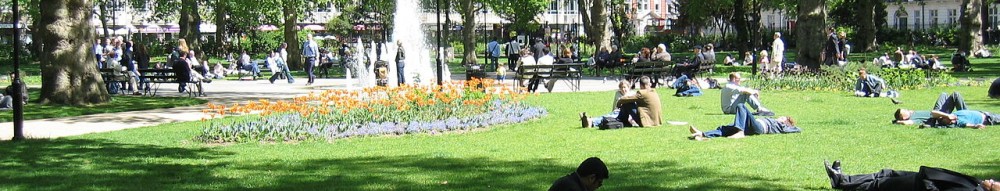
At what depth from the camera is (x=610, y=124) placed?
1501 centimetres

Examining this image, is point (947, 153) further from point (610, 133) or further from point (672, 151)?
point (610, 133)

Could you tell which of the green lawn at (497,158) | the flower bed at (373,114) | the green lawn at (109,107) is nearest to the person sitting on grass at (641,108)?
the green lawn at (497,158)

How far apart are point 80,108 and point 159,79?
17.5 feet

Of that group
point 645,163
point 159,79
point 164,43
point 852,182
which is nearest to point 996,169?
point 852,182

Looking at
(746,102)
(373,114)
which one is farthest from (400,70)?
(373,114)

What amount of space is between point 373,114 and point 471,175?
15.6ft

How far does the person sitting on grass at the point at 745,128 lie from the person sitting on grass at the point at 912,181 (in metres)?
4.17

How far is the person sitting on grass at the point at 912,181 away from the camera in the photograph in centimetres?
760

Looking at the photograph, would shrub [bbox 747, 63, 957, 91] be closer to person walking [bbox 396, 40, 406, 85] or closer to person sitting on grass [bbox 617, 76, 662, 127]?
person walking [bbox 396, 40, 406, 85]

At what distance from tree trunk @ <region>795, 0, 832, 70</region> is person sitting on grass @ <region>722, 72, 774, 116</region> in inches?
434

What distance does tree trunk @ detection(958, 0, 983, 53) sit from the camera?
43.1 m

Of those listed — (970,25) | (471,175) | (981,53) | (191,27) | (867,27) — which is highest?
(191,27)

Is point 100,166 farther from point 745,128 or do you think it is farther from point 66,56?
point 66,56

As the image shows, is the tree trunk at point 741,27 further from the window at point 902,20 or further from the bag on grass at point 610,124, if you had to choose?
the window at point 902,20
